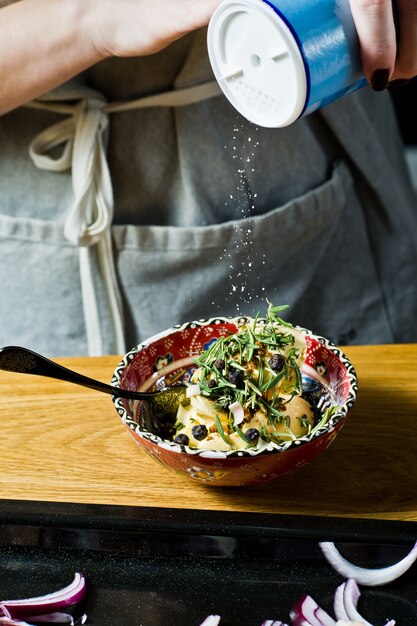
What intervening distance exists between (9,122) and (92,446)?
62cm

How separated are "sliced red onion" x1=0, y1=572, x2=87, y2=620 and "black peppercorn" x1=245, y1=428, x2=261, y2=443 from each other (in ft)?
0.78

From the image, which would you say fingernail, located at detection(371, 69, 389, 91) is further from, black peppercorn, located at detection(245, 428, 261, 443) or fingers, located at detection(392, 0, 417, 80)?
black peppercorn, located at detection(245, 428, 261, 443)

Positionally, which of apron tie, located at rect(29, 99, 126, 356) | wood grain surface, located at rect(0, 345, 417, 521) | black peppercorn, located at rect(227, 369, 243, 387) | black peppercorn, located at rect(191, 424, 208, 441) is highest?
apron tie, located at rect(29, 99, 126, 356)

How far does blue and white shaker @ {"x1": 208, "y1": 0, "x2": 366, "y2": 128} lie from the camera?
806 millimetres

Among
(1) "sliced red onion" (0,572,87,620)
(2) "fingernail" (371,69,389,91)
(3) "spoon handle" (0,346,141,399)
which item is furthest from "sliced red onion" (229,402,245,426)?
(2) "fingernail" (371,69,389,91)

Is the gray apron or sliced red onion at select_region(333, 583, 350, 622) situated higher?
the gray apron

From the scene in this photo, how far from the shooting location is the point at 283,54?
82cm

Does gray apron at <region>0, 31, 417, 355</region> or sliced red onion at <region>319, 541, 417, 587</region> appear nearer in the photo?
sliced red onion at <region>319, 541, 417, 587</region>

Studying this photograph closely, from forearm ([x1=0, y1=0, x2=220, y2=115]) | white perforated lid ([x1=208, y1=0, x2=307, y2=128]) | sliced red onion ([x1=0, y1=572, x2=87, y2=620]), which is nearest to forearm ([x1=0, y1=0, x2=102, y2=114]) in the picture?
forearm ([x1=0, y1=0, x2=220, y2=115])

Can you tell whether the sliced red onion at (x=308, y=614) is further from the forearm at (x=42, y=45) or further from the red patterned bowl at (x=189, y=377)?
the forearm at (x=42, y=45)

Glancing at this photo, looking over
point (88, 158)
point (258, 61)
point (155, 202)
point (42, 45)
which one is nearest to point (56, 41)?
point (42, 45)

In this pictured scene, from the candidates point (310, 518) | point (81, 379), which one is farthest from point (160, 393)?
point (310, 518)

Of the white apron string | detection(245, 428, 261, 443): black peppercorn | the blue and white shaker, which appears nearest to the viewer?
the blue and white shaker

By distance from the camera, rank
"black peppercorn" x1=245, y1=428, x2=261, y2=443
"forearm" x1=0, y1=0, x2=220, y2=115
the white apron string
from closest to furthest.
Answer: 1. "black peppercorn" x1=245, y1=428, x2=261, y2=443
2. "forearm" x1=0, y1=0, x2=220, y2=115
3. the white apron string
